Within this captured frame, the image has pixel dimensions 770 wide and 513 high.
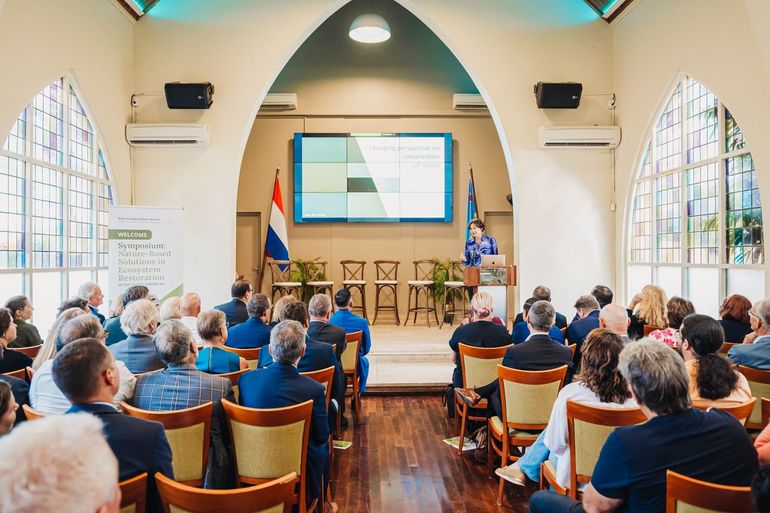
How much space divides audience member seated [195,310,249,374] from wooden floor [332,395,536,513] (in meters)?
1.05

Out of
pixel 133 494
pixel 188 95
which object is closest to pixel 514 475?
pixel 133 494

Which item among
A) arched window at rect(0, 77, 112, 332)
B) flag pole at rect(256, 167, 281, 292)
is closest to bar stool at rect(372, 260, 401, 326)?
flag pole at rect(256, 167, 281, 292)

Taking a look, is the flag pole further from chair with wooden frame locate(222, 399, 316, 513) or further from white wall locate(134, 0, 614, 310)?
chair with wooden frame locate(222, 399, 316, 513)

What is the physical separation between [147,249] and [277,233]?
9.98 feet

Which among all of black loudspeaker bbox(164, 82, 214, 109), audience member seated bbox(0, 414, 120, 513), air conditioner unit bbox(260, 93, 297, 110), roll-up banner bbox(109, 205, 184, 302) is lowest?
audience member seated bbox(0, 414, 120, 513)

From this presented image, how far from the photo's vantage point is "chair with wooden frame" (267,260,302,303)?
28.7 ft

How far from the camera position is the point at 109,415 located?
5.42 ft

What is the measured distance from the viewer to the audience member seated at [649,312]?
4.11m

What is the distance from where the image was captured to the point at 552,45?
713 centimetres

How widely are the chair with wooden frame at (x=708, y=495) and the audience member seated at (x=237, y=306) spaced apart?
3897 mm

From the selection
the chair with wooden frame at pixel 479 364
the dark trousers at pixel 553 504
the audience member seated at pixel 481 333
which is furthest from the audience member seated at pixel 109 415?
the audience member seated at pixel 481 333

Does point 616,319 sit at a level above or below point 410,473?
above

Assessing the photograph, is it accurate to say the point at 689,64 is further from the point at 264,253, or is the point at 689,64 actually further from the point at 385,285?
the point at 264,253

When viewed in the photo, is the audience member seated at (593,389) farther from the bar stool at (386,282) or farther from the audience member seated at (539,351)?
the bar stool at (386,282)
